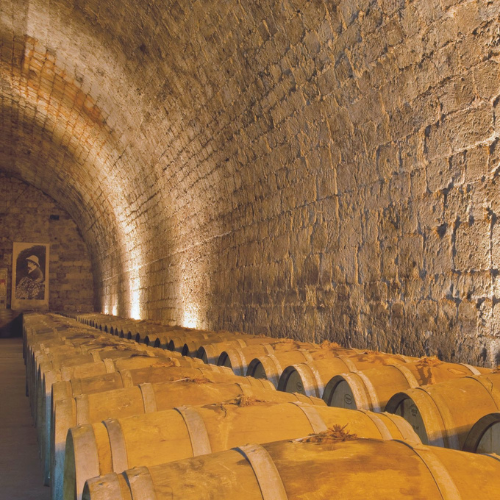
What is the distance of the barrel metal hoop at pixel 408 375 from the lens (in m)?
2.97

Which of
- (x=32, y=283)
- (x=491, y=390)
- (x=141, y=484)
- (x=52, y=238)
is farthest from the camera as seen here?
(x=52, y=238)

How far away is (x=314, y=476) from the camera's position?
1390 mm

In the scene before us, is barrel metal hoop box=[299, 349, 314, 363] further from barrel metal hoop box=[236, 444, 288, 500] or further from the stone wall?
the stone wall

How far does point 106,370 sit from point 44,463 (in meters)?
0.67

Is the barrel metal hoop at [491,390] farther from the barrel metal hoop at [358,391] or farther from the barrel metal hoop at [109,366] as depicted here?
the barrel metal hoop at [109,366]

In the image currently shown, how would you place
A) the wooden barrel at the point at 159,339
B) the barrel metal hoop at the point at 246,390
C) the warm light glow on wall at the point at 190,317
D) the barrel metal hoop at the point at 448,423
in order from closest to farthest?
the barrel metal hoop at the point at 448,423 < the barrel metal hoop at the point at 246,390 < the wooden barrel at the point at 159,339 < the warm light glow on wall at the point at 190,317

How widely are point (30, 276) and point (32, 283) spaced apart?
302 mm

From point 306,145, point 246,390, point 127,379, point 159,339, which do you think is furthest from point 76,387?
point 159,339

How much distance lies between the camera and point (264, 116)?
6.21 m

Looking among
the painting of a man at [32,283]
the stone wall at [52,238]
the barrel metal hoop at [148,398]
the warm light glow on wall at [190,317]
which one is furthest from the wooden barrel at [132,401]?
the stone wall at [52,238]

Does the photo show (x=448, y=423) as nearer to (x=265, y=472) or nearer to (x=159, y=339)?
(x=265, y=472)

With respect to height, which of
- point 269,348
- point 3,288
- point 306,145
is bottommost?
point 269,348

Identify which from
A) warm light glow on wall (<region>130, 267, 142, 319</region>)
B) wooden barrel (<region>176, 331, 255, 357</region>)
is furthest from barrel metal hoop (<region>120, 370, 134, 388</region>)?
warm light glow on wall (<region>130, 267, 142, 319</region>)

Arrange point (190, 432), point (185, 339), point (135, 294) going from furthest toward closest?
point (135, 294) < point (185, 339) < point (190, 432)
